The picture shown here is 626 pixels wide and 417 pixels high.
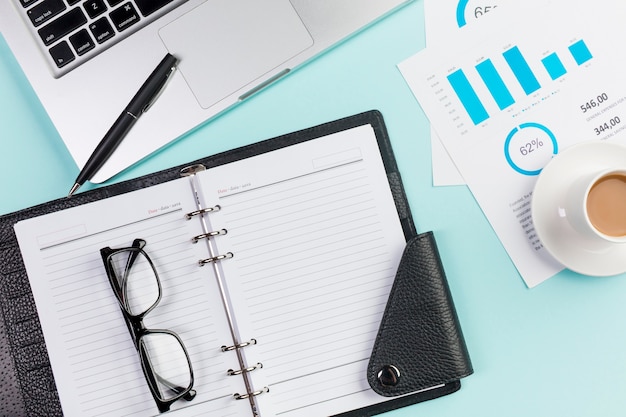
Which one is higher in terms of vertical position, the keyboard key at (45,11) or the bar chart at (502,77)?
the keyboard key at (45,11)

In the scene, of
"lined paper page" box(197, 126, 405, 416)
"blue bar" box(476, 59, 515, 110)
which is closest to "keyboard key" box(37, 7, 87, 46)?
"lined paper page" box(197, 126, 405, 416)

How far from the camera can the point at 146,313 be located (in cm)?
64

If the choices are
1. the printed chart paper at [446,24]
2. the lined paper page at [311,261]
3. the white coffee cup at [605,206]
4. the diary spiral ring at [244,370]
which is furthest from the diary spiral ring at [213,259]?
the white coffee cup at [605,206]

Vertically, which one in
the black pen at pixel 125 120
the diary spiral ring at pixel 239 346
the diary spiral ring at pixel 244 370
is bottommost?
the diary spiral ring at pixel 244 370

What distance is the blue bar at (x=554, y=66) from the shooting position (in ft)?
2.23

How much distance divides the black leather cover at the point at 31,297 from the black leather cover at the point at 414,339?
32 millimetres

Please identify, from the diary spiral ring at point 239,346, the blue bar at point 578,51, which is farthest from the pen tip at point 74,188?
the blue bar at point 578,51

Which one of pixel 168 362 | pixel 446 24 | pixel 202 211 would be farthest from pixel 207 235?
pixel 446 24

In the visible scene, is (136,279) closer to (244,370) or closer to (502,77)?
(244,370)

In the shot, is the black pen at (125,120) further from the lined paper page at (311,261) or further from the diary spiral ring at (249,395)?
the diary spiral ring at (249,395)

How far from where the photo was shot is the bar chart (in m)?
0.68

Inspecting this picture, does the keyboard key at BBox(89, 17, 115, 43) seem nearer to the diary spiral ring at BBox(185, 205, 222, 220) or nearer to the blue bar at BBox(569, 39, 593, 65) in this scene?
the diary spiral ring at BBox(185, 205, 222, 220)

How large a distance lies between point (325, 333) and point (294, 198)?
147 millimetres

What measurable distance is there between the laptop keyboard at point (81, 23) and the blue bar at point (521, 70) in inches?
14.7
